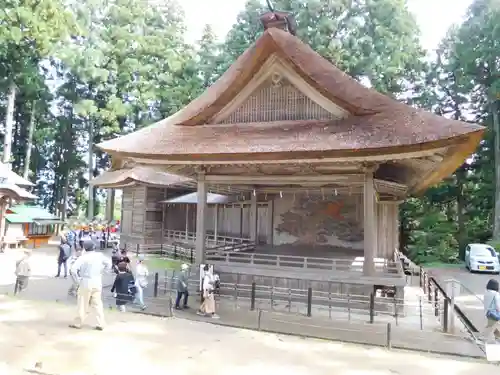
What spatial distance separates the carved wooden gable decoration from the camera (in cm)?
1168

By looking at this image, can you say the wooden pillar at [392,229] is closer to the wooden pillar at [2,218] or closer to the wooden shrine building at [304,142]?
the wooden shrine building at [304,142]

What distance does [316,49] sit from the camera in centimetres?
3062

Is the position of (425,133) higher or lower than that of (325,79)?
lower

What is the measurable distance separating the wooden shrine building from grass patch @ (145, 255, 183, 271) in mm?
6189

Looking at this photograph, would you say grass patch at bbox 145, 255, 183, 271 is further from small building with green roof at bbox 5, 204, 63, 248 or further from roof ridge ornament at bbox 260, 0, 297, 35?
roof ridge ornament at bbox 260, 0, 297, 35

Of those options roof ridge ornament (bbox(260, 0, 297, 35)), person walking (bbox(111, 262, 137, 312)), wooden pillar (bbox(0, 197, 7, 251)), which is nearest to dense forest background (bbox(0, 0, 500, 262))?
wooden pillar (bbox(0, 197, 7, 251))

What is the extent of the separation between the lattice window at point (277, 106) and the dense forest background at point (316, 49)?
1749 cm

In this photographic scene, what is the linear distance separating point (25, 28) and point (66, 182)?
33.7m

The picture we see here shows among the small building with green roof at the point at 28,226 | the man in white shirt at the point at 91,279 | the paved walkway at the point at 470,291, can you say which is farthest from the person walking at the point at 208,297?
the small building with green roof at the point at 28,226

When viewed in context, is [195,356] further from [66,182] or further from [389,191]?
[66,182]

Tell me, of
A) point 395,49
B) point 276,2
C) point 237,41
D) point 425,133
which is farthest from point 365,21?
point 425,133

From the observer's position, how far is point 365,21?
101 feet

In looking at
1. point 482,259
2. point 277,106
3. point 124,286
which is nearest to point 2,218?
point 124,286

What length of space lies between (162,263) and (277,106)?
12.0 meters
